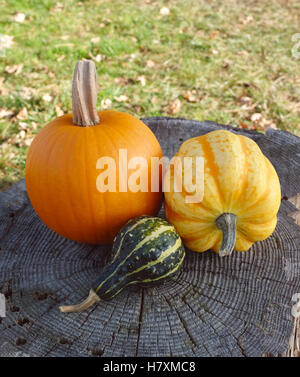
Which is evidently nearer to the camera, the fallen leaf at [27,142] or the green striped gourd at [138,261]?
the green striped gourd at [138,261]

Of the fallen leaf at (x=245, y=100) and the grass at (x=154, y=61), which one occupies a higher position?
the grass at (x=154, y=61)

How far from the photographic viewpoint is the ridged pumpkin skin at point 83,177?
7.06 feet

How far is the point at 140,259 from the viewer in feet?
6.59

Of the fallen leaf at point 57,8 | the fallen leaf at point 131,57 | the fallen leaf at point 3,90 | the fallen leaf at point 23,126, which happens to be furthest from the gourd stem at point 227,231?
the fallen leaf at point 57,8

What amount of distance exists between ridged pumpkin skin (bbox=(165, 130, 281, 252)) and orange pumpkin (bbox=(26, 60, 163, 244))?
0.27 metres

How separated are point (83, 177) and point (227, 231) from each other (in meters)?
0.83

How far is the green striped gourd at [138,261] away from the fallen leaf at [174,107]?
3.39 meters

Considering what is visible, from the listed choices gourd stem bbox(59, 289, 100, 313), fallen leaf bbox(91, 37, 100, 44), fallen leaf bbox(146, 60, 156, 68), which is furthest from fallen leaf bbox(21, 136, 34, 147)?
gourd stem bbox(59, 289, 100, 313)

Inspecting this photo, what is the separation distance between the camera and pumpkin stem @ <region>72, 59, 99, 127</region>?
222 centimetres

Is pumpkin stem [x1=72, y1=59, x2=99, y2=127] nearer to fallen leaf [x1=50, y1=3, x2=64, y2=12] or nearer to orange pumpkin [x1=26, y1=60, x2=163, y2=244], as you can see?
orange pumpkin [x1=26, y1=60, x2=163, y2=244]

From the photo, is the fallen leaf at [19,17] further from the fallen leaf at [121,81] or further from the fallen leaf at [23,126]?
the fallen leaf at [23,126]
